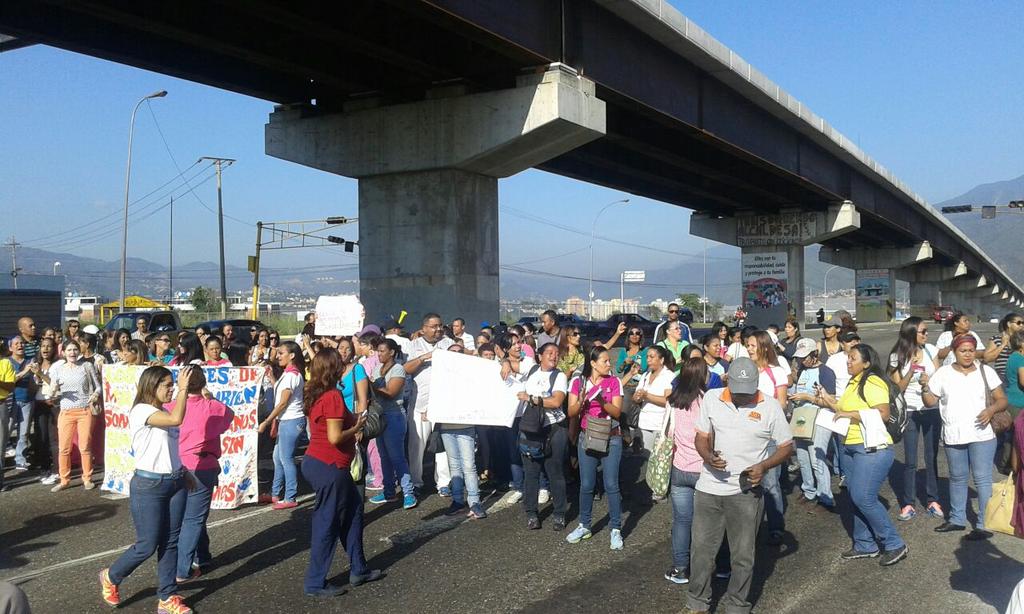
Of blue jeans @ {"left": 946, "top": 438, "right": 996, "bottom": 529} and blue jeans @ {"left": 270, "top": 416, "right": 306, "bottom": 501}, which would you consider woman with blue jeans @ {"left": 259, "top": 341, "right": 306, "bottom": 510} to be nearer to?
blue jeans @ {"left": 270, "top": 416, "right": 306, "bottom": 501}

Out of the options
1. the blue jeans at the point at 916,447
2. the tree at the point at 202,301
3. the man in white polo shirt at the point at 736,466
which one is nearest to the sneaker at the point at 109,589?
the man in white polo shirt at the point at 736,466

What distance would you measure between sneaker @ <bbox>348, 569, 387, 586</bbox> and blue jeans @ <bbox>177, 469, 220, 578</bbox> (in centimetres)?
122

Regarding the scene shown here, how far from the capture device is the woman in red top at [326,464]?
613 centimetres

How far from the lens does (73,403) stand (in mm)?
10008

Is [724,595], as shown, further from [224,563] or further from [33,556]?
[33,556]

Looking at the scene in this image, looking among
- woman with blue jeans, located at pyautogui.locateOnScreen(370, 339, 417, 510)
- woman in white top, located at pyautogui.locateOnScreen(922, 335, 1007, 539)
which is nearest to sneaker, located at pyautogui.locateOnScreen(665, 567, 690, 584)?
woman in white top, located at pyautogui.locateOnScreen(922, 335, 1007, 539)

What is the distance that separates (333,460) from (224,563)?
1783mm

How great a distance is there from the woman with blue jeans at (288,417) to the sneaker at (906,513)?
19.9 feet

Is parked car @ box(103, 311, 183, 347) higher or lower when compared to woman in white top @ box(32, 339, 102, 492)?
higher

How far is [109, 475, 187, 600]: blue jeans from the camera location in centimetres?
577

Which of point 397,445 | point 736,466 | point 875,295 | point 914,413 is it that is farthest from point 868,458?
point 875,295

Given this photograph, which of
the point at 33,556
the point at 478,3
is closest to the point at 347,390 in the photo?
the point at 33,556

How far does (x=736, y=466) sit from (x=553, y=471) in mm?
2661

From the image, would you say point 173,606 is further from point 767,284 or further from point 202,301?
point 202,301
